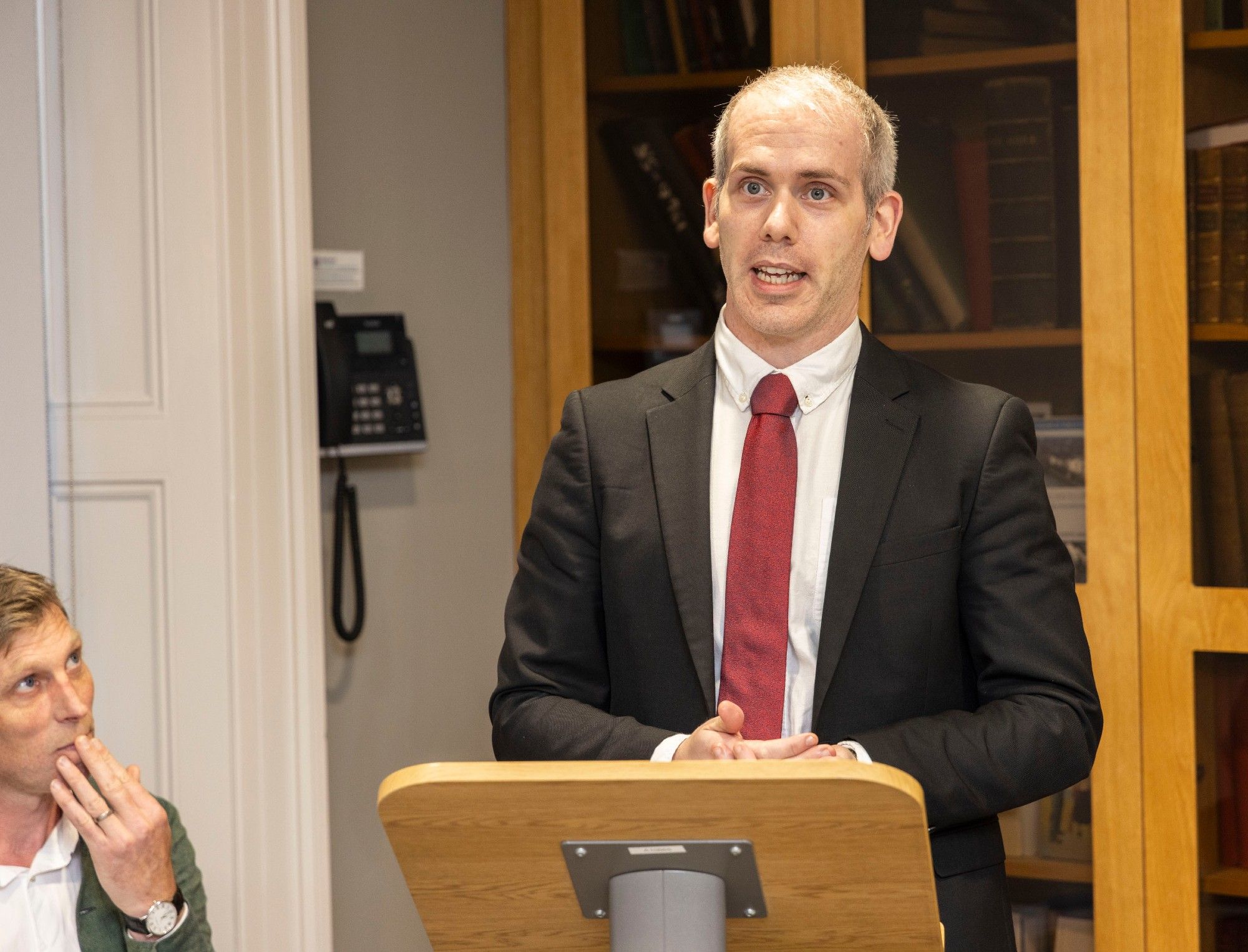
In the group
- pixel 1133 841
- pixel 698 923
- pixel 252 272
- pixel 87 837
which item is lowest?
pixel 1133 841

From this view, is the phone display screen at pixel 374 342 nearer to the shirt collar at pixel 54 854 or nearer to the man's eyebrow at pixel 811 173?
the shirt collar at pixel 54 854

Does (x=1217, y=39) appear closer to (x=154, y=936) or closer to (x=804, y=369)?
(x=804, y=369)

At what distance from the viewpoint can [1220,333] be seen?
2152mm

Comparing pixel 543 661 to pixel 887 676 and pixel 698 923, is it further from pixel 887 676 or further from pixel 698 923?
pixel 698 923

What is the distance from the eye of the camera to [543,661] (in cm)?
140

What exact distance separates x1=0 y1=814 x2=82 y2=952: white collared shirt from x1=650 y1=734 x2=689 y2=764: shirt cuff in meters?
0.84

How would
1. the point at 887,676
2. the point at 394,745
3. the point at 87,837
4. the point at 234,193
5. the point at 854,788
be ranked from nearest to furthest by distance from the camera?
the point at 854,788 → the point at 887,676 → the point at 87,837 → the point at 234,193 → the point at 394,745

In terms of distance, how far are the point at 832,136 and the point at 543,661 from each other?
0.60 m

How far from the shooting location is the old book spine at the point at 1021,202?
226 cm

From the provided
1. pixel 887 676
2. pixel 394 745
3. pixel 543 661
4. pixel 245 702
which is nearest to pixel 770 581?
pixel 887 676

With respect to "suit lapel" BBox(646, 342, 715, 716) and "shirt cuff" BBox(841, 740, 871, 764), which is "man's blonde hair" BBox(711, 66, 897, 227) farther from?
"shirt cuff" BBox(841, 740, 871, 764)

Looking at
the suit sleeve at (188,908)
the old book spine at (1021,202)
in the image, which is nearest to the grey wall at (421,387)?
the suit sleeve at (188,908)

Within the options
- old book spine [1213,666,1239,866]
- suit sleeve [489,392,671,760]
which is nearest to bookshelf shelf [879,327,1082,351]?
old book spine [1213,666,1239,866]

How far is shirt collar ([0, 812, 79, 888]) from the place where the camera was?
162 cm
